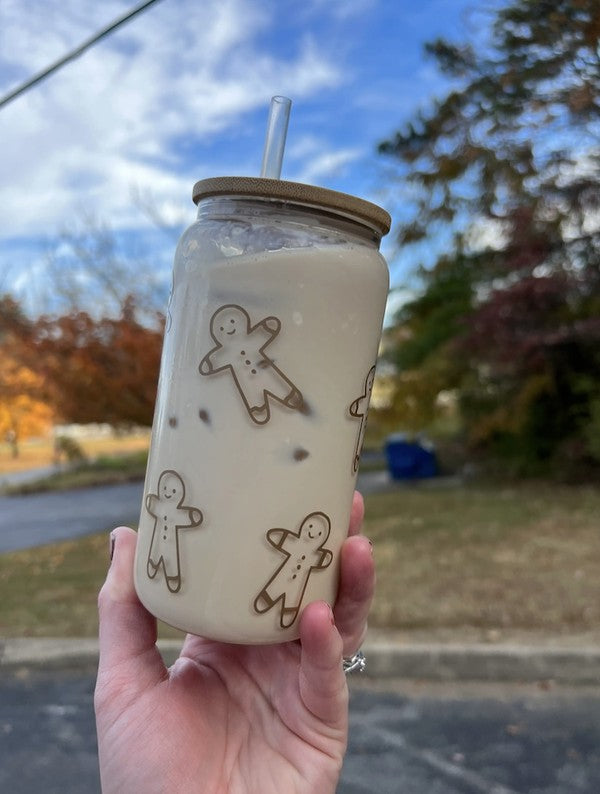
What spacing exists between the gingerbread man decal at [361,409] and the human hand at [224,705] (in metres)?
0.14

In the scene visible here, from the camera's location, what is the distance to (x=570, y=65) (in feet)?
25.3

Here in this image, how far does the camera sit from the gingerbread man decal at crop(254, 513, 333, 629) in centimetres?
105

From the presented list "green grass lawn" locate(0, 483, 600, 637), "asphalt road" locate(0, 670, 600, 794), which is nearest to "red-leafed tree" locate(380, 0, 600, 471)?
"green grass lawn" locate(0, 483, 600, 637)

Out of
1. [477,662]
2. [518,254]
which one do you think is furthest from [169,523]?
[518,254]

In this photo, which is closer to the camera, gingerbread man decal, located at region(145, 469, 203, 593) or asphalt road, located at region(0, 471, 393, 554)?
gingerbread man decal, located at region(145, 469, 203, 593)

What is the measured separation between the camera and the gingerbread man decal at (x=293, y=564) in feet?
3.45

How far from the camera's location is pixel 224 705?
1.26m

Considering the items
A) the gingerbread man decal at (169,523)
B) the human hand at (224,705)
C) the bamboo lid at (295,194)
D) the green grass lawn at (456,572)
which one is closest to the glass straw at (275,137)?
the bamboo lid at (295,194)

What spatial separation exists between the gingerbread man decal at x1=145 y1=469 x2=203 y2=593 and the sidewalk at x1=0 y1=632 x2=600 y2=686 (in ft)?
9.37

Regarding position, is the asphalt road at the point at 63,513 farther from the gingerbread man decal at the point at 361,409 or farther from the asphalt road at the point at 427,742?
the gingerbread man decal at the point at 361,409

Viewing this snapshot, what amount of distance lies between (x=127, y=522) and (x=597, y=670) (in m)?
6.07

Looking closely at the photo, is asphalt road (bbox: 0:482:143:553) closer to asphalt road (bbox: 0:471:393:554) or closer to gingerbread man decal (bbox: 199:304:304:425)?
asphalt road (bbox: 0:471:393:554)

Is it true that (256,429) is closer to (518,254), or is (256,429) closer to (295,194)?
(295,194)

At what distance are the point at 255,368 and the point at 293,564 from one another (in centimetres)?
29
